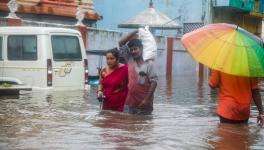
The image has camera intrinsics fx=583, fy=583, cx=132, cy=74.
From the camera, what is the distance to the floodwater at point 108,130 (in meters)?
6.66

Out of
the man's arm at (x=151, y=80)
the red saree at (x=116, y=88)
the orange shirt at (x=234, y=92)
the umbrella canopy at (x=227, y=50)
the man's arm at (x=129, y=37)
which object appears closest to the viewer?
the umbrella canopy at (x=227, y=50)

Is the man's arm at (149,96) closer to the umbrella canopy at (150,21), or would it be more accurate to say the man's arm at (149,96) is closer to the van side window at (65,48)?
the van side window at (65,48)

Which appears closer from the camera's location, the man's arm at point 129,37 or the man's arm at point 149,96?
the man's arm at point 149,96

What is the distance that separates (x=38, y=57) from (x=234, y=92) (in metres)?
6.27

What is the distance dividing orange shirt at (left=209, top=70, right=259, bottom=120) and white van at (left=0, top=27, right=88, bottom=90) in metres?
5.93

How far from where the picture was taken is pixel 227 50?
711 centimetres

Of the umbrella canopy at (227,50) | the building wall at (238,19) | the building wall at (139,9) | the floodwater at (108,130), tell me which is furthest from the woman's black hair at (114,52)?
the building wall at (238,19)

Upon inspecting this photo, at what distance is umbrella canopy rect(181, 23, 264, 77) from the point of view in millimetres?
6988

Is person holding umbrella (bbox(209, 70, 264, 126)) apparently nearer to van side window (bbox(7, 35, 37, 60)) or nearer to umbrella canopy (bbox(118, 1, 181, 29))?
van side window (bbox(7, 35, 37, 60))

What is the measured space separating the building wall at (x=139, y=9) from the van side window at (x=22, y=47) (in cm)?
1872

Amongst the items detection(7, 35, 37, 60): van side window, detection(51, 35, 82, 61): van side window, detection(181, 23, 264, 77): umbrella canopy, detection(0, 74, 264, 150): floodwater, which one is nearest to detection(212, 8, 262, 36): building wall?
detection(51, 35, 82, 61): van side window

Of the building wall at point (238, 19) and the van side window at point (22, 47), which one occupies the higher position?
the building wall at point (238, 19)

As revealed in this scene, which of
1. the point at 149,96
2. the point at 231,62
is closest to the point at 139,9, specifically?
the point at 149,96

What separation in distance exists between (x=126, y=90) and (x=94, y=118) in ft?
2.40
